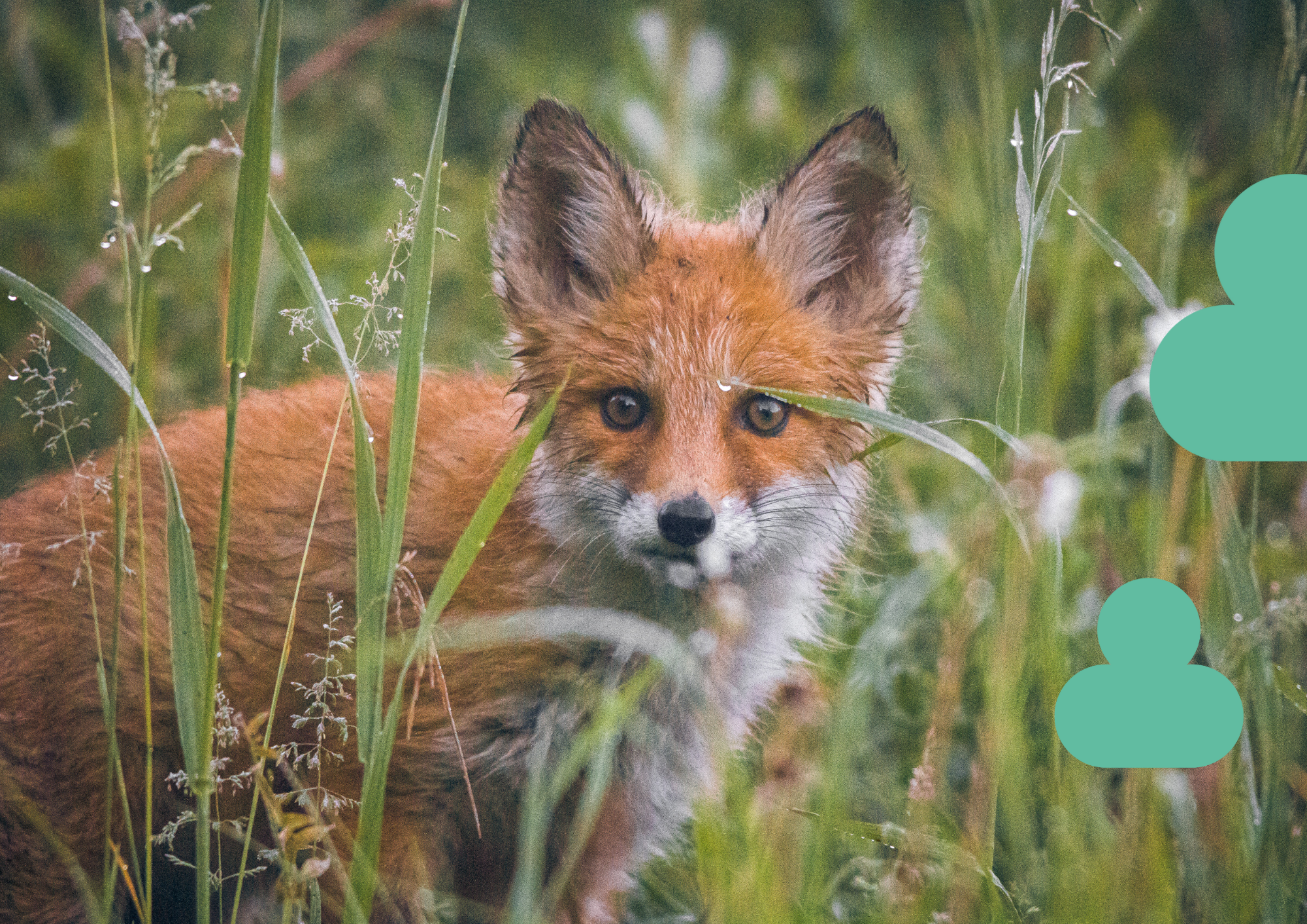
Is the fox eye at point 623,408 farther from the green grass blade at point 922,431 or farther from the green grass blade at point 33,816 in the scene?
the green grass blade at point 33,816

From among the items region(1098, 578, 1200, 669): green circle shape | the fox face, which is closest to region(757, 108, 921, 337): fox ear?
the fox face

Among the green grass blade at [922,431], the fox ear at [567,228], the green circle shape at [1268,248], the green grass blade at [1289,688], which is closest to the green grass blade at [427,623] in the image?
the green grass blade at [922,431]

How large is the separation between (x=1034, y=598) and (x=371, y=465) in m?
1.13


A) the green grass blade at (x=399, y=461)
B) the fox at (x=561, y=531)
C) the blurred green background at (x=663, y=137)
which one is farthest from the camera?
the blurred green background at (x=663, y=137)

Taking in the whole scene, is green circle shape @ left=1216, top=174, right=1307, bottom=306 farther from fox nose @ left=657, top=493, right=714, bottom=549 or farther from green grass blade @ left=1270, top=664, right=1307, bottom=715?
fox nose @ left=657, top=493, right=714, bottom=549

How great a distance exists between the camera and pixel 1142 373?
105 inches

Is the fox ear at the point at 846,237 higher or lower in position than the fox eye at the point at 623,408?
higher

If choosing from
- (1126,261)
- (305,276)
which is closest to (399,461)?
(305,276)

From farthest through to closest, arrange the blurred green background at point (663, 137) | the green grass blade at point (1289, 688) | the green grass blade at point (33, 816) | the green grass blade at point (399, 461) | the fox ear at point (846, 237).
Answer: the blurred green background at point (663, 137), the fox ear at point (846, 237), the green grass blade at point (33, 816), the green grass blade at point (1289, 688), the green grass blade at point (399, 461)

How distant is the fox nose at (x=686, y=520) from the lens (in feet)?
6.82

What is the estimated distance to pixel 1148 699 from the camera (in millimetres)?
1780

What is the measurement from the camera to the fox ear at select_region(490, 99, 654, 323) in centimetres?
238

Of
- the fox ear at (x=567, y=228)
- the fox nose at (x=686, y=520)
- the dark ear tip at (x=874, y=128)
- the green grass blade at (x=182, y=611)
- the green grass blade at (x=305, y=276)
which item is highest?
the dark ear tip at (x=874, y=128)

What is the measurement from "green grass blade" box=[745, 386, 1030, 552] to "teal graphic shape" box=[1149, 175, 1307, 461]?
314 millimetres
